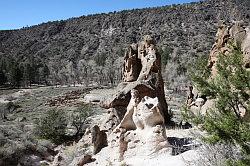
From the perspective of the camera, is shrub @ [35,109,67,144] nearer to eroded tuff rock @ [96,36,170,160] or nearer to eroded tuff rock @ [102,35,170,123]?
eroded tuff rock @ [102,35,170,123]

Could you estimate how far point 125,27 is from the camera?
535 feet

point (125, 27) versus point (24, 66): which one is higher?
point (125, 27)

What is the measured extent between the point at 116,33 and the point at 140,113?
141 metres

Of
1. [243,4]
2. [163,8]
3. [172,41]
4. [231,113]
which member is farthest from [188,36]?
[231,113]

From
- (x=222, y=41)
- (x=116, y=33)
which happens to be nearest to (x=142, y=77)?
(x=222, y=41)

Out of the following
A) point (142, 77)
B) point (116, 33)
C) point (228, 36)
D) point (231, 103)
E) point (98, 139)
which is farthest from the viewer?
point (116, 33)

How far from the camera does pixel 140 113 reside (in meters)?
21.5

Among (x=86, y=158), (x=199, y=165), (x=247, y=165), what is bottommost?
(x=86, y=158)

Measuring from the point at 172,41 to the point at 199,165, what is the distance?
124 m

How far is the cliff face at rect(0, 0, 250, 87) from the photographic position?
134m

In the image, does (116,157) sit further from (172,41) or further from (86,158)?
(172,41)

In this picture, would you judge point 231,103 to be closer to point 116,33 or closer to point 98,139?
point 98,139

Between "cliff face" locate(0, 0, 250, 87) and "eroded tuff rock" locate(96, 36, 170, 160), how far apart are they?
85.6 m

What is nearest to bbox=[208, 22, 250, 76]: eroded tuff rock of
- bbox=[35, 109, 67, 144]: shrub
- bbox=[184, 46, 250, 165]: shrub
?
bbox=[35, 109, 67, 144]: shrub
